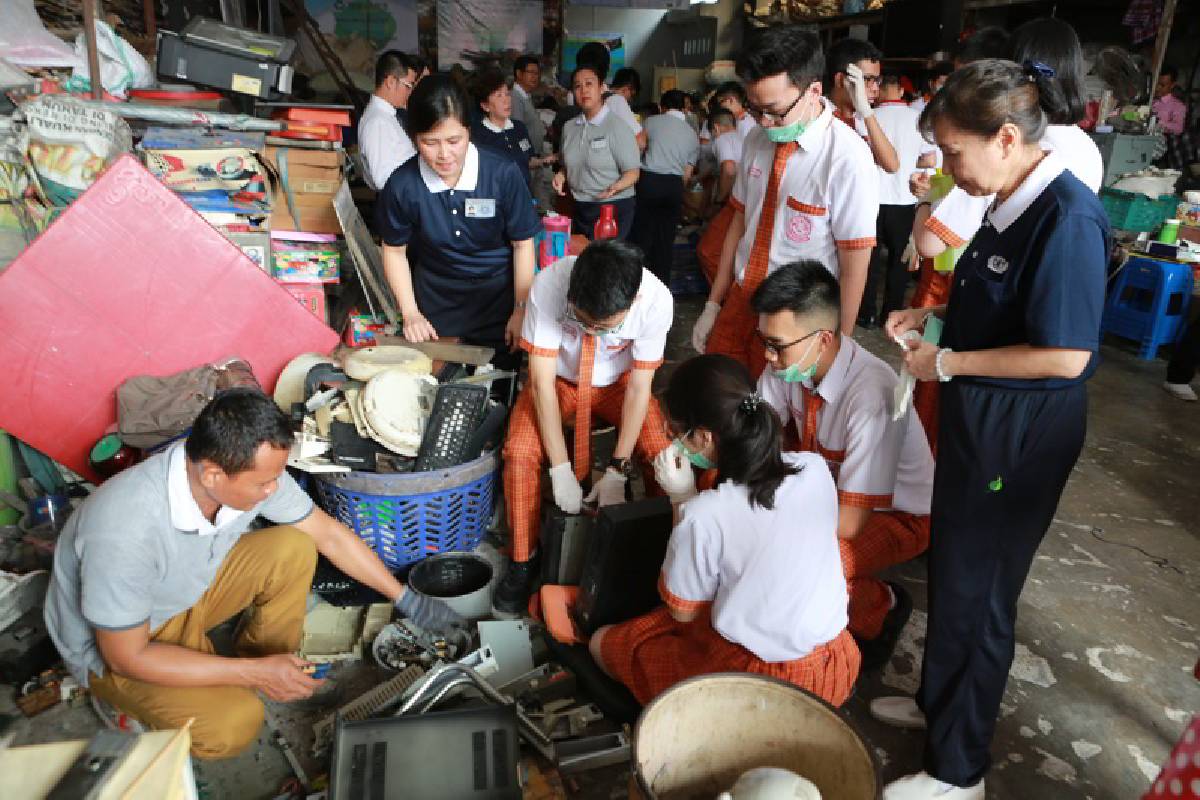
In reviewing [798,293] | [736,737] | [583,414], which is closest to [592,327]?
[583,414]

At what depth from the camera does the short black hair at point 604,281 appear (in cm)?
203

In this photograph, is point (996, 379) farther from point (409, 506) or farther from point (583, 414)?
point (409, 506)

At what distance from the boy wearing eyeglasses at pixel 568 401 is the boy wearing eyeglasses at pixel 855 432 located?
384mm

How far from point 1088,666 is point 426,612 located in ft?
6.16

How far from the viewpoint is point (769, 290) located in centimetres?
197

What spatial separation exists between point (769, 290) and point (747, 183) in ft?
2.56

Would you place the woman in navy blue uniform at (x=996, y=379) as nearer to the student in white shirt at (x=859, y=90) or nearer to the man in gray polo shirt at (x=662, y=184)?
the student in white shirt at (x=859, y=90)

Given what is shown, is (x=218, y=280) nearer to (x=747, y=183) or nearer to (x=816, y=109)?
(x=747, y=183)

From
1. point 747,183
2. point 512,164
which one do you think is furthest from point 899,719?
point 512,164

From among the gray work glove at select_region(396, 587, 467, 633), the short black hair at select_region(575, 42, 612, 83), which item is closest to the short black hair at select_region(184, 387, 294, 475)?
the gray work glove at select_region(396, 587, 467, 633)

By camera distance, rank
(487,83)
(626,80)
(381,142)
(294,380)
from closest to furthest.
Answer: (294,380), (381,142), (487,83), (626,80)

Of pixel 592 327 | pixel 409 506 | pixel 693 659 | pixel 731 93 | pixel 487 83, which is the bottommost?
pixel 693 659

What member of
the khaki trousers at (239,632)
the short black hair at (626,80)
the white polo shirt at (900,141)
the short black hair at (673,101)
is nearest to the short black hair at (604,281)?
the khaki trousers at (239,632)

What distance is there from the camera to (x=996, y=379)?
1531mm
